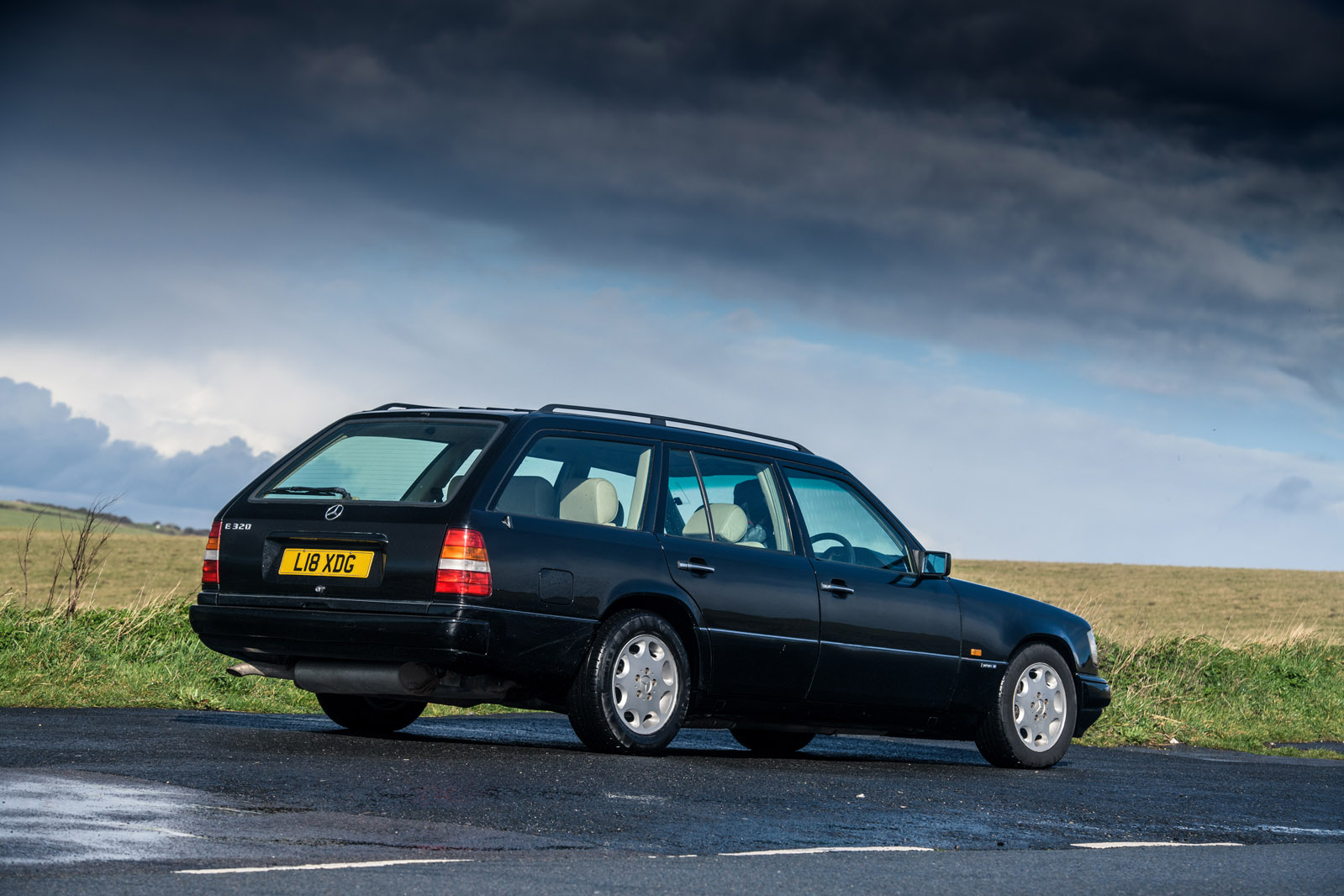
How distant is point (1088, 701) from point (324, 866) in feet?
22.9

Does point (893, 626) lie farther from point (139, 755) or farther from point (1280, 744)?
point (1280, 744)

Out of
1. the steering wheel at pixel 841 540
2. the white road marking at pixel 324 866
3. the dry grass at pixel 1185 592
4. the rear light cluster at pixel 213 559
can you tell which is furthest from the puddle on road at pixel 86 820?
the dry grass at pixel 1185 592

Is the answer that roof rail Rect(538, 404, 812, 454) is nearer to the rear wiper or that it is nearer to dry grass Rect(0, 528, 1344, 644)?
the rear wiper

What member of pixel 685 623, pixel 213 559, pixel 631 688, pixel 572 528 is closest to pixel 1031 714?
pixel 685 623

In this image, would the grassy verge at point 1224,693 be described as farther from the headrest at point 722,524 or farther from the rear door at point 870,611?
the headrest at point 722,524

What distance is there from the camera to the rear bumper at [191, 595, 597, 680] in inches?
310

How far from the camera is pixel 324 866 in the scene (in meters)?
5.10

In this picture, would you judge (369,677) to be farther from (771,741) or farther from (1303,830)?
(1303,830)

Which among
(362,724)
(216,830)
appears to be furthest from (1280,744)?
(216,830)

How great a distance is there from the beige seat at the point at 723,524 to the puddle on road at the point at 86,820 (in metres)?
3.50

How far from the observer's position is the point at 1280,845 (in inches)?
273

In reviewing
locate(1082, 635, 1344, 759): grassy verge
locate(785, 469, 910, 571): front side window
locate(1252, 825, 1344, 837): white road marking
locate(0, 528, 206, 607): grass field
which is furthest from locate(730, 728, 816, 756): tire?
locate(0, 528, 206, 607): grass field

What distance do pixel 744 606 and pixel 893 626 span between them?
1237 mm

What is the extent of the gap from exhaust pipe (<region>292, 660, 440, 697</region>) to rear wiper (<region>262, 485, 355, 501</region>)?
887 millimetres
